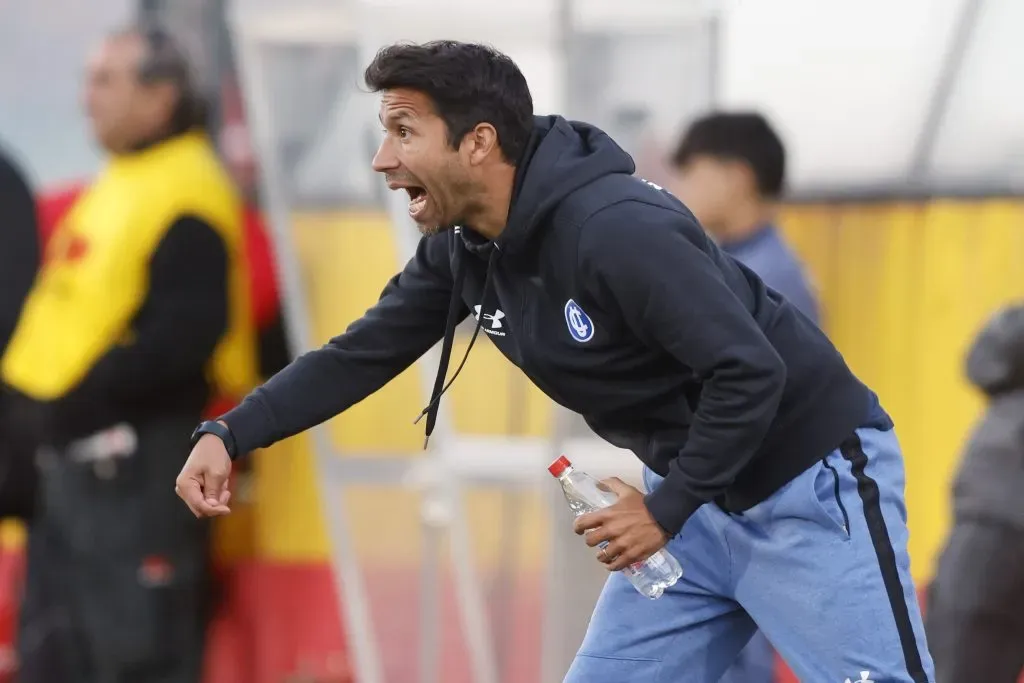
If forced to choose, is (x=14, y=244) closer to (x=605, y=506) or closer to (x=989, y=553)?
(x=989, y=553)

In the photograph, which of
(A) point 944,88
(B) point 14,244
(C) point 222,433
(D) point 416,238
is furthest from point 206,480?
(B) point 14,244

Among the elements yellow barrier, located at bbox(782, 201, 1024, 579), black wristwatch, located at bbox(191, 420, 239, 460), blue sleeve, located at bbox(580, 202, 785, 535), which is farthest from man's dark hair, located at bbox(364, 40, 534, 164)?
yellow barrier, located at bbox(782, 201, 1024, 579)

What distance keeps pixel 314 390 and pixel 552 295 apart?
54 cm

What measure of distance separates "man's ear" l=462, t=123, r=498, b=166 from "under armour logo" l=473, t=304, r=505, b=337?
0.93 feet

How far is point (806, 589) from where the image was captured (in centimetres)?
319

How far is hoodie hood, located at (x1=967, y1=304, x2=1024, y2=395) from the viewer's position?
4.37 meters

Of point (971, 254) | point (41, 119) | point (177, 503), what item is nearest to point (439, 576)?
point (177, 503)

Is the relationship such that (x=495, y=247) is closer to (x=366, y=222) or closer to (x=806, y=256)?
(x=806, y=256)

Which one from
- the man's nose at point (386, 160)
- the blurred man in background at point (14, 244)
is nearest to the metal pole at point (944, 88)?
the man's nose at point (386, 160)

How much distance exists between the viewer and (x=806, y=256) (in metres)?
5.47

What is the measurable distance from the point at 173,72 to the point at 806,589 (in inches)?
139

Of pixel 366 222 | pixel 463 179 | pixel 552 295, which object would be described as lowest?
pixel 366 222

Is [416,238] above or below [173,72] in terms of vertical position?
below

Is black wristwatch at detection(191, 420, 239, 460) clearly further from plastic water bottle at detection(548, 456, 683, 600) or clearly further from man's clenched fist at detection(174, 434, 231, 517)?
plastic water bottle at detection(548, 456, 683, 600)
